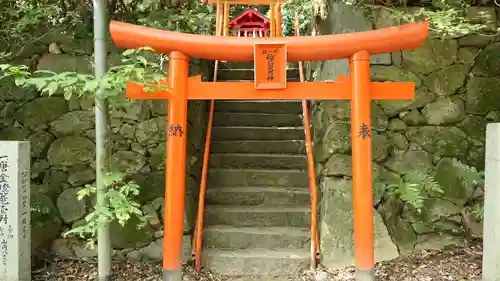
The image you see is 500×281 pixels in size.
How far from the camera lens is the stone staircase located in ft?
14.6

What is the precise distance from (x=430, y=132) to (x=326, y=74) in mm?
1361

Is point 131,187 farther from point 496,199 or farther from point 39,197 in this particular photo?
point 496,199

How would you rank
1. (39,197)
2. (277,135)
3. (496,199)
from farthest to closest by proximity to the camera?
(277,135), (39,197), (496,199)

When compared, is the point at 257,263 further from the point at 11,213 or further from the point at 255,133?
the point at 11,213

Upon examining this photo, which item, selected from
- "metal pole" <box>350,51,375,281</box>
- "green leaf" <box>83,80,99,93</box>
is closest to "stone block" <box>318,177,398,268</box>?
"metal pole" <box>350,51,375,281</box>

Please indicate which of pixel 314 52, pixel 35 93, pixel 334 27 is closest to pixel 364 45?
pixel 314 52

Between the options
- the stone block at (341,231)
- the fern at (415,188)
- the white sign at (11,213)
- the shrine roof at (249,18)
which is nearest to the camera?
the white sign at (11,213)

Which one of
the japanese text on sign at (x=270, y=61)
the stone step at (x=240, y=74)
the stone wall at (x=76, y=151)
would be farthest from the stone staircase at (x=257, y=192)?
the japanese text on sign at (x=270, y=61)

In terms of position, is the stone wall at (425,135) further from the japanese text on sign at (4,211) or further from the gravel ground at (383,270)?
the japanese text on sign at (4,211)

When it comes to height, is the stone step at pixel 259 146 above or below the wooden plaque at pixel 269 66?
below

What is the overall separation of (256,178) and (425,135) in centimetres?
208

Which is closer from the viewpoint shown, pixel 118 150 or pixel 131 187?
pixel 131 187

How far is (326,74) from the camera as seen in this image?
508 cm

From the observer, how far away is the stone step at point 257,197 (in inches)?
203
